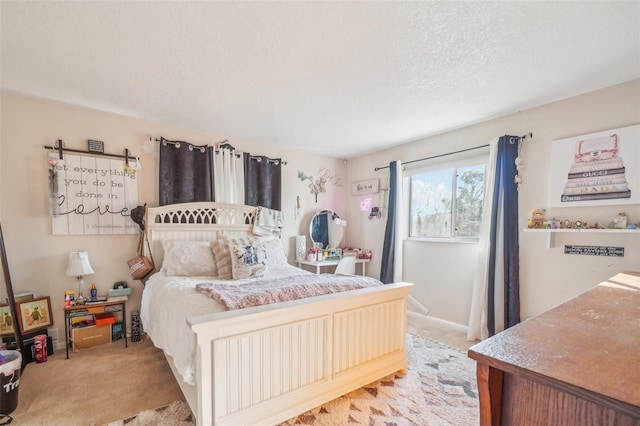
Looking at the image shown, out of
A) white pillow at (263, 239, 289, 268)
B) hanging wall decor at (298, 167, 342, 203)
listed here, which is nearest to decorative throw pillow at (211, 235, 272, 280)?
white pillow at (263, 239, 289, 268)

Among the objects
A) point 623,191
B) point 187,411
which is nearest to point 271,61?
point 187,411

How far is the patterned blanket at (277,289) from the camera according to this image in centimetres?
169

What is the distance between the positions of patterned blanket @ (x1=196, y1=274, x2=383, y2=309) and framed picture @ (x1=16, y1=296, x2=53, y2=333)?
1.69 m

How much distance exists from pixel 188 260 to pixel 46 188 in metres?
1.42

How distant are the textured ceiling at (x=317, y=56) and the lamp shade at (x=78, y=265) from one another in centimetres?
139

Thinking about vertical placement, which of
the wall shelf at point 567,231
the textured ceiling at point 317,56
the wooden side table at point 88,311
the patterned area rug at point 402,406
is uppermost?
the textured ceiling at point 317,56

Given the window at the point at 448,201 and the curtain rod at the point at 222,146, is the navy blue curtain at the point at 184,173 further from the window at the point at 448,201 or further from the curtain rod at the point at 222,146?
the window at the point at 448,201

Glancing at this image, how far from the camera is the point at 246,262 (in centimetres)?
261

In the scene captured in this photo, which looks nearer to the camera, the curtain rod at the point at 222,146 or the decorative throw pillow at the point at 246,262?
the decorative throw pillow at the point at 246,262

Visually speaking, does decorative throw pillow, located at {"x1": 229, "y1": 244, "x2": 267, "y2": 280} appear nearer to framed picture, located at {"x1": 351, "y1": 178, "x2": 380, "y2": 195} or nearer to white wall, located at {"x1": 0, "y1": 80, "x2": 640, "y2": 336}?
white wall, located at {"x1": 0, "y1": 80, "x2": 640, "y2": 336}

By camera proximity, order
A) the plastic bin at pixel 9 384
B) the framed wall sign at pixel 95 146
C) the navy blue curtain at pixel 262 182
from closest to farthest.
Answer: the plastic bin at pixel 9 384 < the framed wall sign at pixel 95 146 < the navy blue curtain at pixel 262 182

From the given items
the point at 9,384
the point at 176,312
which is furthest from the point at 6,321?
the point at 176,312

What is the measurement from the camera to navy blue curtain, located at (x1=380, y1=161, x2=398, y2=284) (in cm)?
373

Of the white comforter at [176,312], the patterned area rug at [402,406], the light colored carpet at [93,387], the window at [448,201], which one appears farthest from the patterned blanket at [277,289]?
the window at [448,201]
